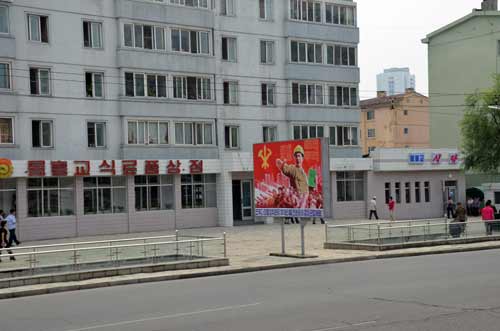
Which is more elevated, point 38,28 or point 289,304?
point 38,28

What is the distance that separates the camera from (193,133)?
46.1 metres

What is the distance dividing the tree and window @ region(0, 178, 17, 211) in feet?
84.2

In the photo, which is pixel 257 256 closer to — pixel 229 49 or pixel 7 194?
pixel 7 194

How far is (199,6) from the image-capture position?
46.2m

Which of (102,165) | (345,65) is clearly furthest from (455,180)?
(102,165)

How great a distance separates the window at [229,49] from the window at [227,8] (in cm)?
160

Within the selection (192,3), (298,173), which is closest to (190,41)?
(192,3)

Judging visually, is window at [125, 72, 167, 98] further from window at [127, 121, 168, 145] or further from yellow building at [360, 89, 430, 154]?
yellow building at [360, 89, 430, 154]

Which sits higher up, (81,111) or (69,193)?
(81,111)

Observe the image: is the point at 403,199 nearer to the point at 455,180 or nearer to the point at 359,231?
the point at 455,180

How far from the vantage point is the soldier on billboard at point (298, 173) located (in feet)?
78.0

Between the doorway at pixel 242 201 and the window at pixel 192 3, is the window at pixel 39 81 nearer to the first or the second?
the window at pixel 192 3

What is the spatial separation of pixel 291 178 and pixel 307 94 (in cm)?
2767

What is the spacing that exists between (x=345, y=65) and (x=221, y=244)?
32.5m
